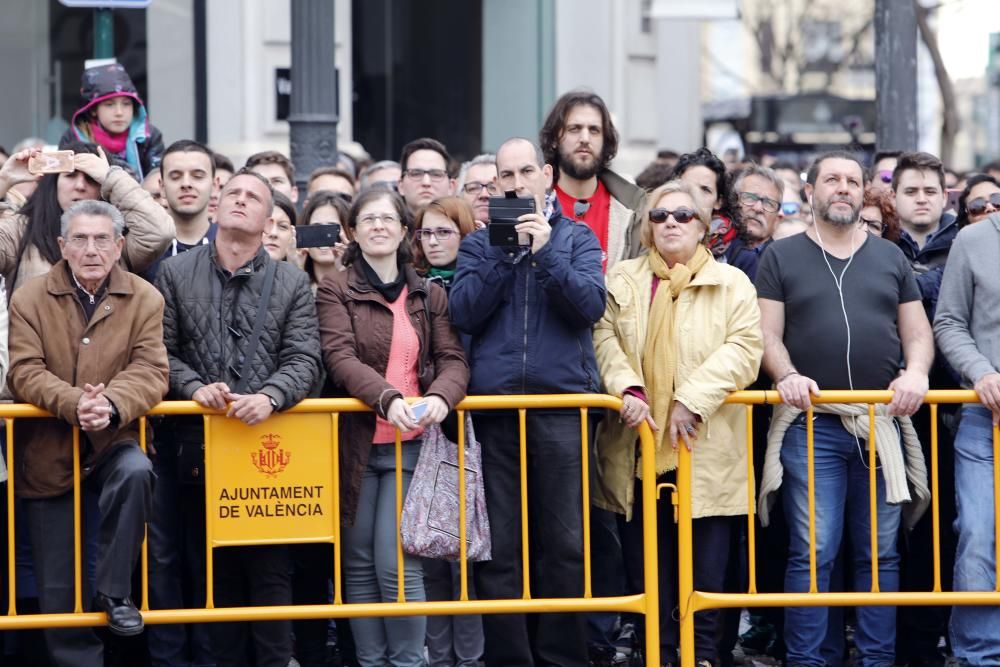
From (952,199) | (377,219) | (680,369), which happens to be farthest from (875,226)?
(377,219)

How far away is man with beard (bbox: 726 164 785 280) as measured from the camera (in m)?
8.20

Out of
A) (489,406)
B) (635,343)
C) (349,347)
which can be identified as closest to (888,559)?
(635,343)

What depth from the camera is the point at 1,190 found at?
7336 mm

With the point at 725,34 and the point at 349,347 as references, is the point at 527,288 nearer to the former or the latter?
the point at 349,347

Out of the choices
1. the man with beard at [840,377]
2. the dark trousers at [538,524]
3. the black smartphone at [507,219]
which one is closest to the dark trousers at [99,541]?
the dark trousers at [538,524]

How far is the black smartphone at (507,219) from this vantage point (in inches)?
265

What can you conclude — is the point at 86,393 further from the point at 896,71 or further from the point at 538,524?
the point at 896,71

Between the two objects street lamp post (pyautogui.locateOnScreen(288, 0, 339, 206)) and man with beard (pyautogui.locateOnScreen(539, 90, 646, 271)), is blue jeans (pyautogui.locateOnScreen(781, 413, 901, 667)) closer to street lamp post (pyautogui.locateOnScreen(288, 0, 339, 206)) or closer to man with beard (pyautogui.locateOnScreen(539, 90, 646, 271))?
man with beard (pyautogui.locateOnScreen(539, 90, 646, 271))

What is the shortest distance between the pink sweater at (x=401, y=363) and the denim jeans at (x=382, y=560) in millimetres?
64

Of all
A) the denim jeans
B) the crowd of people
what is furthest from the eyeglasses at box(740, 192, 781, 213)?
the denim jeans

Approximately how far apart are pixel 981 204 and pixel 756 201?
1.12 m

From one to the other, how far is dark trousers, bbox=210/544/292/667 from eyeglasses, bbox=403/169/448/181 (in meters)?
2.52

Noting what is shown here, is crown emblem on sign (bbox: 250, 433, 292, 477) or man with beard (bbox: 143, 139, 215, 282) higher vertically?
man with beard (bbox: 143, 139, 215, 282)

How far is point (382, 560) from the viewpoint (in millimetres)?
6980
